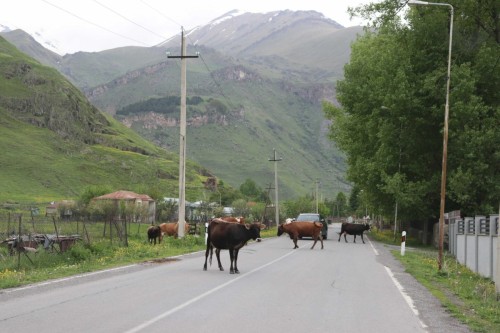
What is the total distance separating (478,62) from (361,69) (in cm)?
1427

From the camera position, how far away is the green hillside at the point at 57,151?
127125 millimetres

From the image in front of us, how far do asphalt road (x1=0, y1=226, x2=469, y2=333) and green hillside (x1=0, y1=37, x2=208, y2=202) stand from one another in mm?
91369

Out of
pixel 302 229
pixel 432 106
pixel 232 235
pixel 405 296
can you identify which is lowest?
pixel 302 229

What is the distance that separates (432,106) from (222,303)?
2784cm

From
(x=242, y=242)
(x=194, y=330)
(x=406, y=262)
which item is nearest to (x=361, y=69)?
(x=406, y=262)

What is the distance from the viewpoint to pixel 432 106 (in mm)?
36281

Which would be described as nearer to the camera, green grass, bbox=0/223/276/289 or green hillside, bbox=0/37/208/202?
green grass, bbox=0/223/276/289

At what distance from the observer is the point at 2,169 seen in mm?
125938

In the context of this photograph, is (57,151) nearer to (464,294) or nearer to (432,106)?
(432,106)

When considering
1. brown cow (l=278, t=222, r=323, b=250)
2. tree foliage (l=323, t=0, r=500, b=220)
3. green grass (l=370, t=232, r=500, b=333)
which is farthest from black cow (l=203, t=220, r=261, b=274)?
tree foliage (l=323, t=0, r=500, b=220)

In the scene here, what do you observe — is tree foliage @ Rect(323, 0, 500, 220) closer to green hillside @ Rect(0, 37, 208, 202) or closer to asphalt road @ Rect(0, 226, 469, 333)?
asphalt road @ Rect(0, 226, 469, 333)

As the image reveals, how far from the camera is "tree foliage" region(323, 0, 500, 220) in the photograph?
112 ft

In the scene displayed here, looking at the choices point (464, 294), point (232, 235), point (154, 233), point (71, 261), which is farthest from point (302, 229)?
point (464, 294)

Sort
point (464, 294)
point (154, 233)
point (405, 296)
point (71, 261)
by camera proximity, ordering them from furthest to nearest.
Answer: point (154, 233), point (71, 261), point (464, 294), point (405, 296)
